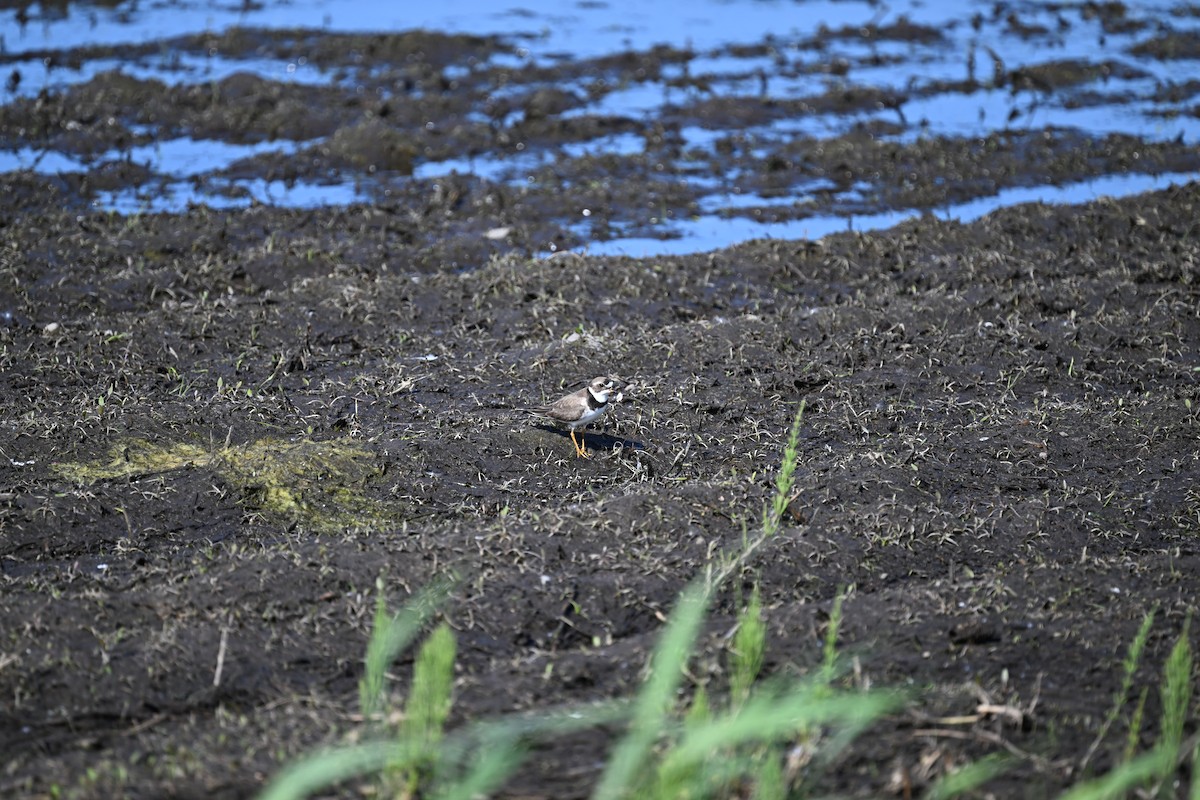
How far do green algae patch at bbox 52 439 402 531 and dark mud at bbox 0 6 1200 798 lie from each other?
1.0 inches

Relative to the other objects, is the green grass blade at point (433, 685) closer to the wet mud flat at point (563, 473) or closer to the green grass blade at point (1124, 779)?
the wet mud flat at point (563, 473)

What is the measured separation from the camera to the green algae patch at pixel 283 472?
623 cm

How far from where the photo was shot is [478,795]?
12.2 feet

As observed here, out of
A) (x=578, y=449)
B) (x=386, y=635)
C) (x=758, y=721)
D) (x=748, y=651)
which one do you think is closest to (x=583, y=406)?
(x=578, y=449)

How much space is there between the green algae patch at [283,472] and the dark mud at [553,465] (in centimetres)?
2

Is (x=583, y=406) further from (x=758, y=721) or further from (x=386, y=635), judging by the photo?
(x=758, y=721)

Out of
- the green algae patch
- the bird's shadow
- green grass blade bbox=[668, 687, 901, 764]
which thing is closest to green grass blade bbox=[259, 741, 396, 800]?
green grass blade bbox=[668, 687, 901, 764]

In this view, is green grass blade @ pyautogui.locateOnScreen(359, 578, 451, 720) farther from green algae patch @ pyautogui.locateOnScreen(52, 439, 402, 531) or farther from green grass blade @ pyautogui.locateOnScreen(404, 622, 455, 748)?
green algae patch @ pyautogui.locateOnScreen(52, 439, 402, 531)

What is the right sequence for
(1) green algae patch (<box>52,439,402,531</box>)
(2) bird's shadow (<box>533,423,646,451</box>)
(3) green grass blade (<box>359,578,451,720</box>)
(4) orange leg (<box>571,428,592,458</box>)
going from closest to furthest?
1. (3) green grass blade (<box>359,578,451,720</box>)
2. (1) green algae patch (<box>52,439,402,531</box>)
3. (4) orange leg (<box>571,428,592,458</box>)
4. (2) bird's shadow (<box>533,423,646,451</box>)

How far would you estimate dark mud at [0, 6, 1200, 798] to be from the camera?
4.38 meters

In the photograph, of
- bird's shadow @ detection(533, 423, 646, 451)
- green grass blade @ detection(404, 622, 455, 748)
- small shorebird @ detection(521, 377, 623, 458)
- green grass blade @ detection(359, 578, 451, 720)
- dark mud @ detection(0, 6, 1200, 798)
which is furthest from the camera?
bird's shadow @ detection(533, 423, 646, 451)

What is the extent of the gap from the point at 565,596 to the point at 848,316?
4.49 metres

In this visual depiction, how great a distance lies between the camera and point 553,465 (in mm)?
6840

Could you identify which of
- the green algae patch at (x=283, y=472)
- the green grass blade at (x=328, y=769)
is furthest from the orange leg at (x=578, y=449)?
the green grass blade at (x=328, y=769)
